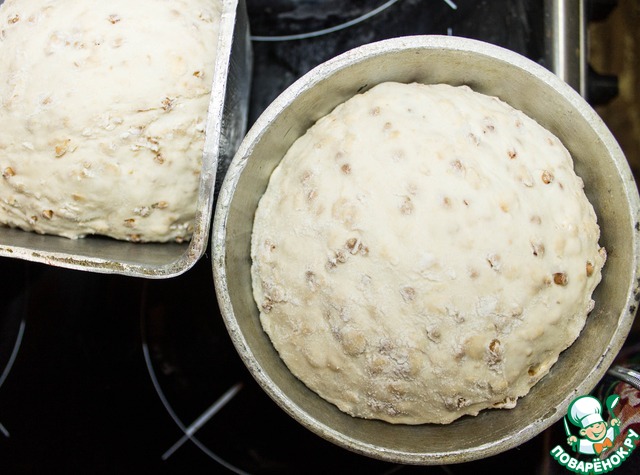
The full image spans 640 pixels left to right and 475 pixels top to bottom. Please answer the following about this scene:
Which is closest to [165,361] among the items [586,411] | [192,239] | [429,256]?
[192,239]

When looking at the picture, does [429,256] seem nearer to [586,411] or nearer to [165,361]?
[586,411]

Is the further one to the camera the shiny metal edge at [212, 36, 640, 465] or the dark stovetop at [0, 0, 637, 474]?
the dark stovetop at [0, 0, 637, 474]

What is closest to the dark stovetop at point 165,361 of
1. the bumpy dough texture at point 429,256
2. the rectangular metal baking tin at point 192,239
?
the rectangular metal baking tin at point 192,239

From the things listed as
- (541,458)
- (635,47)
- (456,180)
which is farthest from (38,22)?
(635,47)

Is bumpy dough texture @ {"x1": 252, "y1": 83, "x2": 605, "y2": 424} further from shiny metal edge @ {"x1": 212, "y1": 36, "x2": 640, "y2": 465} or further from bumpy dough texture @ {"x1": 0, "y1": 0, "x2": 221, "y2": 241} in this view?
bumpy dough texture @ {"x1": 0, "y1": 0, "x2": 221, "y2": 241}

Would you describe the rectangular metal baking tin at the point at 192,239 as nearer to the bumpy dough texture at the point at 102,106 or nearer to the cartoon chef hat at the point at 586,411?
the bumpy dough texture at the point at 102,106

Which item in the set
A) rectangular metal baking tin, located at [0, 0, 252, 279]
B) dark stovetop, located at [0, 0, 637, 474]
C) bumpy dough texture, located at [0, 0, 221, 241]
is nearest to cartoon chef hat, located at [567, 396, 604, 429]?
dark stovetop, located at [0, 0, 637, 474]

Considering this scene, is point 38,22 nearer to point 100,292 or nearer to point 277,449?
point 100,292
